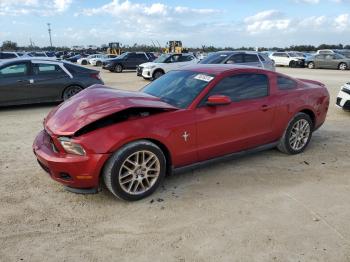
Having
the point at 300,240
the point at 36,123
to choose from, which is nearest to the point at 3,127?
the point at 36,123

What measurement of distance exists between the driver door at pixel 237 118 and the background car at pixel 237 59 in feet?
32.1

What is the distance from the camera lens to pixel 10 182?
189 inches

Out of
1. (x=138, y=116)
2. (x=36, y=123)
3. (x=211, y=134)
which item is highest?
(x=138, y=116)

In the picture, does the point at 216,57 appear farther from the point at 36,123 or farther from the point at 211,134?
the point at 211,134

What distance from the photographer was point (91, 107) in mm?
4363

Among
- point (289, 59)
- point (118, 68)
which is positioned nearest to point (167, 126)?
point (118, 68)

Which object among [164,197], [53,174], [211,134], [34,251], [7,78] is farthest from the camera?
[7,78]

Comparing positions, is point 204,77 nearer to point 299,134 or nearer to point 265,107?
point 265,107

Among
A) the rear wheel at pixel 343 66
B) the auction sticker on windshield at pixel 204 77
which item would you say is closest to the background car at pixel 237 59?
the auction sticker on windshield at pixel 204 77

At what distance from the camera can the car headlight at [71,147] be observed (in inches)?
155

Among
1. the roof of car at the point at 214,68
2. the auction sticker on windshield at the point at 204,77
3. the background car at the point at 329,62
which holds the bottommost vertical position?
the background car at the point at 329,62

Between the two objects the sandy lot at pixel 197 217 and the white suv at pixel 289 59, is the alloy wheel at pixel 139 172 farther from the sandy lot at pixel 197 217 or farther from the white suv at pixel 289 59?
the white suv at pixel 289 59

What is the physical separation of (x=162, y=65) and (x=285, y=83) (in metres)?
13.9

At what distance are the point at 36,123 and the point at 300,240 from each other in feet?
21.8
